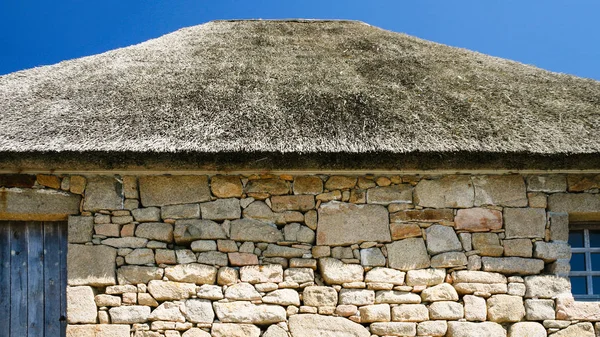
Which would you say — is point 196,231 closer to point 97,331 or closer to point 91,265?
point 91,265

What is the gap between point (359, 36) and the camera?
213 inches

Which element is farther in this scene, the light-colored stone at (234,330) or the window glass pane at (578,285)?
the window glass pane at (578,285)

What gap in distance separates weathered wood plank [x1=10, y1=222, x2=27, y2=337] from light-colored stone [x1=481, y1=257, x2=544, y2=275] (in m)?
3.88

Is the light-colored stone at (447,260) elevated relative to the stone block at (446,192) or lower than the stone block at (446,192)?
lower

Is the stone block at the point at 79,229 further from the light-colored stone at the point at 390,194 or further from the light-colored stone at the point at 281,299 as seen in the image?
the light-colored stone at the point at 390,194

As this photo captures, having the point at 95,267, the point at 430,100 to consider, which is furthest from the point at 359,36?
the point at 95,267

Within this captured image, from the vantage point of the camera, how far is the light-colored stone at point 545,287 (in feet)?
11.6

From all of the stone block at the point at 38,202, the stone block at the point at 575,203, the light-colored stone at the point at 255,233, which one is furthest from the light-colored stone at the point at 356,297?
the stone block at the point at 38,202

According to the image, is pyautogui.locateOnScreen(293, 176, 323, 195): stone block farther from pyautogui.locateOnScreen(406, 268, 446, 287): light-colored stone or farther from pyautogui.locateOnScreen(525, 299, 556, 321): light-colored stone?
pyautogui.locateOnScreen(525, 299, 556, 321): light-colored stone

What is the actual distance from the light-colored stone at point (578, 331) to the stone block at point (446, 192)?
1247 millimetres

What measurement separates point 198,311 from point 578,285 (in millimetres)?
3307

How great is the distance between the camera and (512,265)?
3.55 m

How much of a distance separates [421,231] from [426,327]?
761 millimetres

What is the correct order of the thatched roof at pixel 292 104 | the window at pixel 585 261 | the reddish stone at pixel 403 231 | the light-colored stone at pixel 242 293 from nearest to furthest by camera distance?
1. the thatched roof at pixel 292 104
2. the light-colored stone at pixel 242 293
3. the reddish stone at pixel 403 231
4. the window at pixel 585 261
